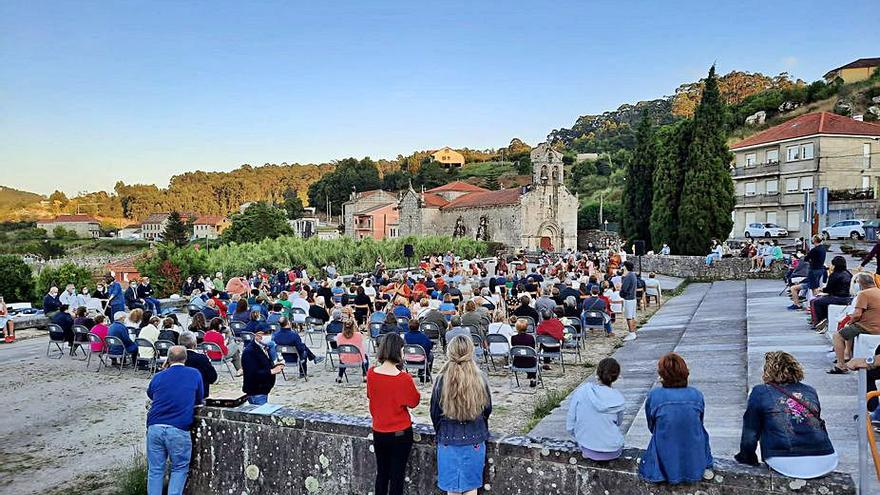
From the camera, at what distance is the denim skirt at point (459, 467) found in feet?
13.1

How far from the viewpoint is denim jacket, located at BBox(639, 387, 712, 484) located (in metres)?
3.46

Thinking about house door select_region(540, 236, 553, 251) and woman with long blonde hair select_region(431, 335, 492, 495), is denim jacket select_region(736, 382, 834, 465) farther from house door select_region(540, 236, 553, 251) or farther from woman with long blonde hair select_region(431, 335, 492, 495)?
house door select_region(540, 236, 553, 251)

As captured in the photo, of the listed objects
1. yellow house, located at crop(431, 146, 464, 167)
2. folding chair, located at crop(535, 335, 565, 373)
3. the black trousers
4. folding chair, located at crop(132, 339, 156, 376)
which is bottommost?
folding chair, located at crop(132, 339, 156, 376)

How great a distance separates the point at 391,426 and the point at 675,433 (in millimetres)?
1867

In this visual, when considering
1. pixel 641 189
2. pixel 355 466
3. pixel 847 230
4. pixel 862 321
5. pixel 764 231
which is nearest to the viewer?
pixel 355 466

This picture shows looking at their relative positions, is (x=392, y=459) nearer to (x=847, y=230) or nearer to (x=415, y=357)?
(x=415, y=357)

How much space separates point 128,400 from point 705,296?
52.0 feet

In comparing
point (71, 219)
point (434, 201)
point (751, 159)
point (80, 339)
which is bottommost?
point (80, 339)

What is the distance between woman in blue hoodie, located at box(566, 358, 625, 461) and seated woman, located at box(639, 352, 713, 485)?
0.22m

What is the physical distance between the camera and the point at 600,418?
3.78 metres

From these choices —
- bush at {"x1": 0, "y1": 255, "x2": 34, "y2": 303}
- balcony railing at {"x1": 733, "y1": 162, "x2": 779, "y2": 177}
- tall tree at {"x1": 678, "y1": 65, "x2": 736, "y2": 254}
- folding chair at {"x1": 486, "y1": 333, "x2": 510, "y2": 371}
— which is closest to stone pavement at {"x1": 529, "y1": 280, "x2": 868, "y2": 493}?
folding chair at {"x1": 486, "y1": 333, "x2": 510, "y2": 371}

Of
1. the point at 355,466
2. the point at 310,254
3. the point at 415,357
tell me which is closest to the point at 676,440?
the point at 355,466

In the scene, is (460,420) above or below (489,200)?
below

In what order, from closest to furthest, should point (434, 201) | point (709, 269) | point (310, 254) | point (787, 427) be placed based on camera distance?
point (787, 427) < point (709, 269) < point (310, 254) < point (434, 201)
